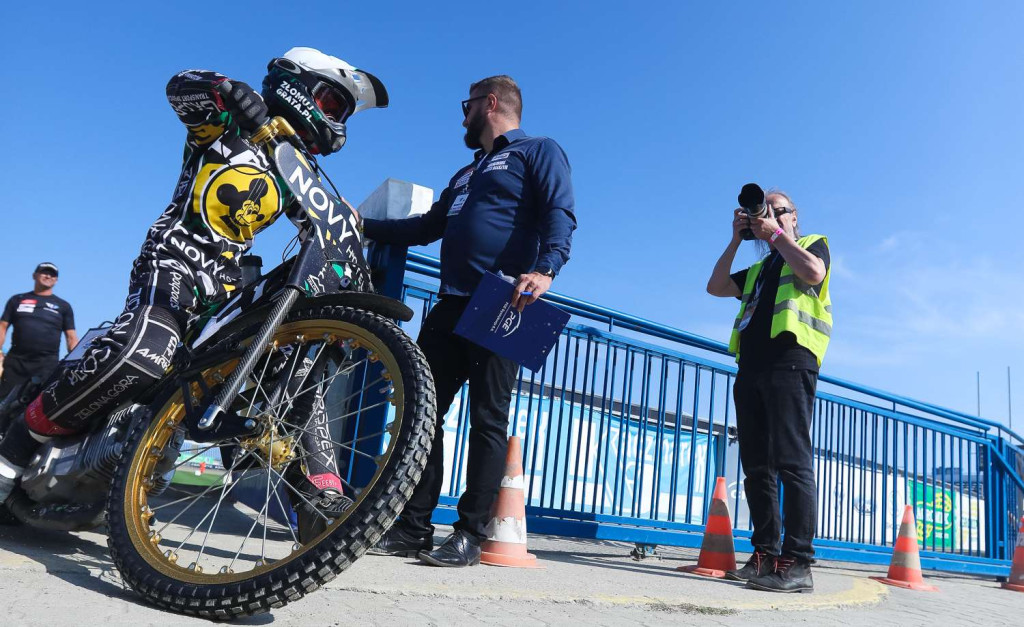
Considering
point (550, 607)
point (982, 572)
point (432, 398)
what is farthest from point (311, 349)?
point (982, 572)

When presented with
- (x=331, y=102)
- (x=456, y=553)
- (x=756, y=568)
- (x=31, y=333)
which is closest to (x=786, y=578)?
(x=756, y=568)

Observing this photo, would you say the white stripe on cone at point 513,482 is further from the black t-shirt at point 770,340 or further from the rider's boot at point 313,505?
the rider's boot at point 313,505

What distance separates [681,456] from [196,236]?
3772mm

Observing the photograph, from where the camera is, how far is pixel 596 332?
15.3 feet

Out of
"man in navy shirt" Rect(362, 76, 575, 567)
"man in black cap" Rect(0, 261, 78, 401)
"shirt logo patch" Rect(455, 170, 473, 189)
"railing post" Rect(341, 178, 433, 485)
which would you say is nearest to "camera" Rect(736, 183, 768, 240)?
"man in navy shirt" Rect(362, 76, 575, 567)

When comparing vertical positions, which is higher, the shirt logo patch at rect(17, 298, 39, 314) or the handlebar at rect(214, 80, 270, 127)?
the shirt logo patch at rect(17, 298, 39, 314)

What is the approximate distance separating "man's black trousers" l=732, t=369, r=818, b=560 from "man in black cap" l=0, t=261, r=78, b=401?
269 inches

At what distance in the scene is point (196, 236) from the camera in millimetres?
2303

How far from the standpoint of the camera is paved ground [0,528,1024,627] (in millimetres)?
1706

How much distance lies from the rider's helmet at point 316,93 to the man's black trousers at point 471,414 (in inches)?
36.2

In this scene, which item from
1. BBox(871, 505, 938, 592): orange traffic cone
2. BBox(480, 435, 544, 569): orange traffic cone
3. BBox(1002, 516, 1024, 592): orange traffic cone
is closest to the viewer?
BBox(480, 435, 544, 569): orange traffic cone

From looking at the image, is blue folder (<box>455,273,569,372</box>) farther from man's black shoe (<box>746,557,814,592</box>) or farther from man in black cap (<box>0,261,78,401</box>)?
man in black cap (<box>0,261,78,401</box>)

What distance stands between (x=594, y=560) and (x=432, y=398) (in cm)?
281

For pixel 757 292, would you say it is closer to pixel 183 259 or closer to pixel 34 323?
pixel 183 259
